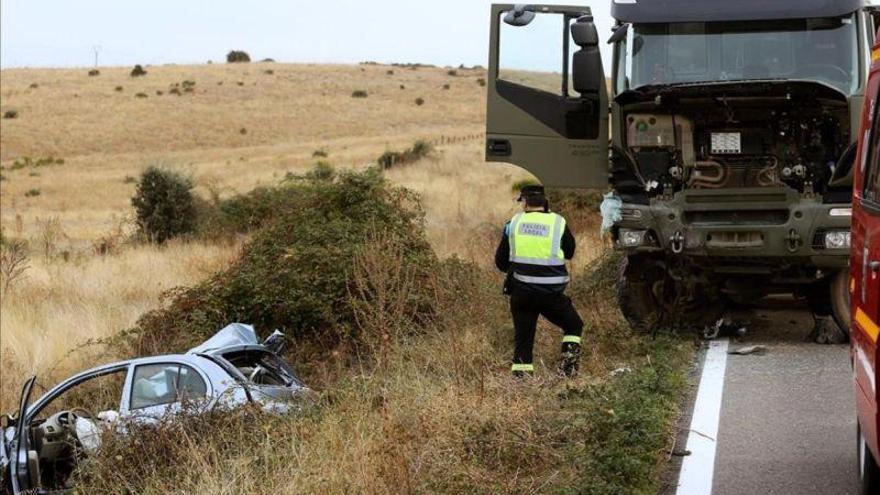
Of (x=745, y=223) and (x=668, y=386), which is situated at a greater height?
(x=745, y=223)

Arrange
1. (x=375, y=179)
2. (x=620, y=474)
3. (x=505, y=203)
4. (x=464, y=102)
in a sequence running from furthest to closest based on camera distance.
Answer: (x=464, y=102), (x=505, y=203), (x=375, y=179), (x=620, y=474)

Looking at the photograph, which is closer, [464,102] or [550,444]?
[550,444]

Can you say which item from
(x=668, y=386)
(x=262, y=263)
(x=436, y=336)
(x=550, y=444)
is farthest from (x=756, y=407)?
(x=262, y=263)

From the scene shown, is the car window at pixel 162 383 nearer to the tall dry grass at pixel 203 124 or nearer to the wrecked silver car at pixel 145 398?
the wrecked silver car at pixel 145 398

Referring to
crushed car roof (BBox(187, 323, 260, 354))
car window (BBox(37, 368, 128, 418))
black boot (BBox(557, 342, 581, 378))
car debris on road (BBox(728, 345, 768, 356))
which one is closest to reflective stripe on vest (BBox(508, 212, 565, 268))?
black boot (BBox(557, 342, 581, 378))

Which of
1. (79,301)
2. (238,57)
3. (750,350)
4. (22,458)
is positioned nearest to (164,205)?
(79,301)

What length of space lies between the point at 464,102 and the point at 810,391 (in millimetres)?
68685

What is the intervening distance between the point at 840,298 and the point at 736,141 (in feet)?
5.24

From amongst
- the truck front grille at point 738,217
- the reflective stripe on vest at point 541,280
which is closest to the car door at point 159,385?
the reflective stripe on vest at point 541,280

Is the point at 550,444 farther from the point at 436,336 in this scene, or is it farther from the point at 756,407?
the point at 436,336

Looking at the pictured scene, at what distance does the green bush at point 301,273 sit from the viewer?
43.7 ft

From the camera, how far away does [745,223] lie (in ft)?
34.2

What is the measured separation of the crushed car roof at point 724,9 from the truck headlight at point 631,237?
1799 mm

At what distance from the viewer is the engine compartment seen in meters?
10.2
